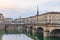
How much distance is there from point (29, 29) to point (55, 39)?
117 ft

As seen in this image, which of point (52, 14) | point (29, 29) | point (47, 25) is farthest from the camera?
point (29, 29)

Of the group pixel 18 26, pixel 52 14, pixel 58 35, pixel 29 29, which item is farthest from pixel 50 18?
pixel 58 35

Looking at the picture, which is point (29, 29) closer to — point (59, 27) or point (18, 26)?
point (18, 26)

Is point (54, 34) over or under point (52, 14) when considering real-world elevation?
under

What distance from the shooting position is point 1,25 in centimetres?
8431

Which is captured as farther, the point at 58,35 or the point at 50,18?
the point at 50,18

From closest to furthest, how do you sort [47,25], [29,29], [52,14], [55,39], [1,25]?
1. [55,39]
2. [47,25]
3. [52,14]
4. [29,29]
5. [1,25]

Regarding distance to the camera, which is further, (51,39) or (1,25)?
(1,25)

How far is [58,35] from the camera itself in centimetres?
4547

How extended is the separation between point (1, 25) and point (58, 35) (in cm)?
4259

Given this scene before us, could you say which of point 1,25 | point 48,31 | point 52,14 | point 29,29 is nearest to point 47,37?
point 48,31

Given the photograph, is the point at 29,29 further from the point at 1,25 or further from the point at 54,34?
the point at 54,34

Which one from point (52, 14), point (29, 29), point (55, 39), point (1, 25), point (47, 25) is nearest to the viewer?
point (55, 39)

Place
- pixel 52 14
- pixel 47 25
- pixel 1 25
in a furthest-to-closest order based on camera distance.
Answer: pixel 1 25, pixel 52 14, pixel 47 25
